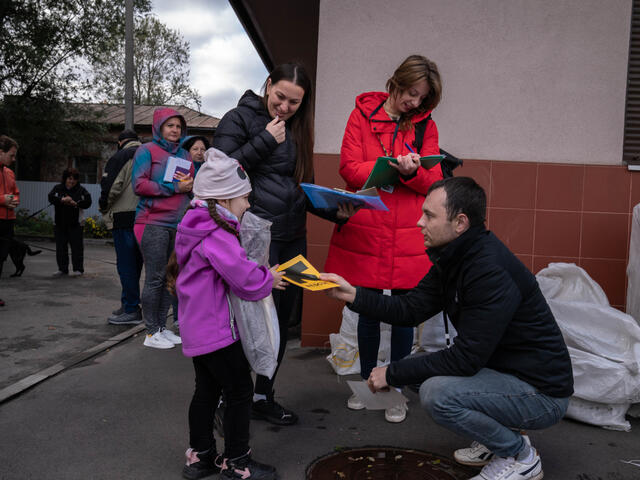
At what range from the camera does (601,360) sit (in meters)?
3.38

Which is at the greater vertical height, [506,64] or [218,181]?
[506,64]

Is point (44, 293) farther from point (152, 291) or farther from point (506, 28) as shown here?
point (506, 28)

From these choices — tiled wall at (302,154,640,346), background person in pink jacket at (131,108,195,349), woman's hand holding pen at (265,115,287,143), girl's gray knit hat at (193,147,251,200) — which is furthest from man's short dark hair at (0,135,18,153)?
girl's gray knit hat at (193,147,251,200)

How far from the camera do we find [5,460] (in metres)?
2.78

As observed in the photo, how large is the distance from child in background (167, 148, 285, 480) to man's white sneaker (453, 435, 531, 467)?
0.95m

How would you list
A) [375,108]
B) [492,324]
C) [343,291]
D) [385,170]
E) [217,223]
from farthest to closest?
[375,108] → [385,170] → [343,291] → [217,223] → [492,324]

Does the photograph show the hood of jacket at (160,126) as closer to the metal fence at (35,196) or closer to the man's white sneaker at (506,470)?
the man's white sneaker at (506,470)

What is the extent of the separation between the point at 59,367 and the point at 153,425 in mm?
1403

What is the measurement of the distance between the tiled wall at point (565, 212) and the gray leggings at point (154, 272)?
1.29 metres

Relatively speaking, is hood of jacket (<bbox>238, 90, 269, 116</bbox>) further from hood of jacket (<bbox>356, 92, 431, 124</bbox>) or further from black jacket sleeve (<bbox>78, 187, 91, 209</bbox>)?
black jacket sleeve (<bbox>78, 187, 91, 209</bbox>)

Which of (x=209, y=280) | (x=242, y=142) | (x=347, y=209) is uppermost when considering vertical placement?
(x=242, y=142)

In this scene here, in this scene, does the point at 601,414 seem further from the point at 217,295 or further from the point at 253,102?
the point at 253,102

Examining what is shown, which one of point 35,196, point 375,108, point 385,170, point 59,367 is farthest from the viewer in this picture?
point 35,196

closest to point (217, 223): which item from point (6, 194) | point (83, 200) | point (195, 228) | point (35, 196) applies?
point (195, 228)
